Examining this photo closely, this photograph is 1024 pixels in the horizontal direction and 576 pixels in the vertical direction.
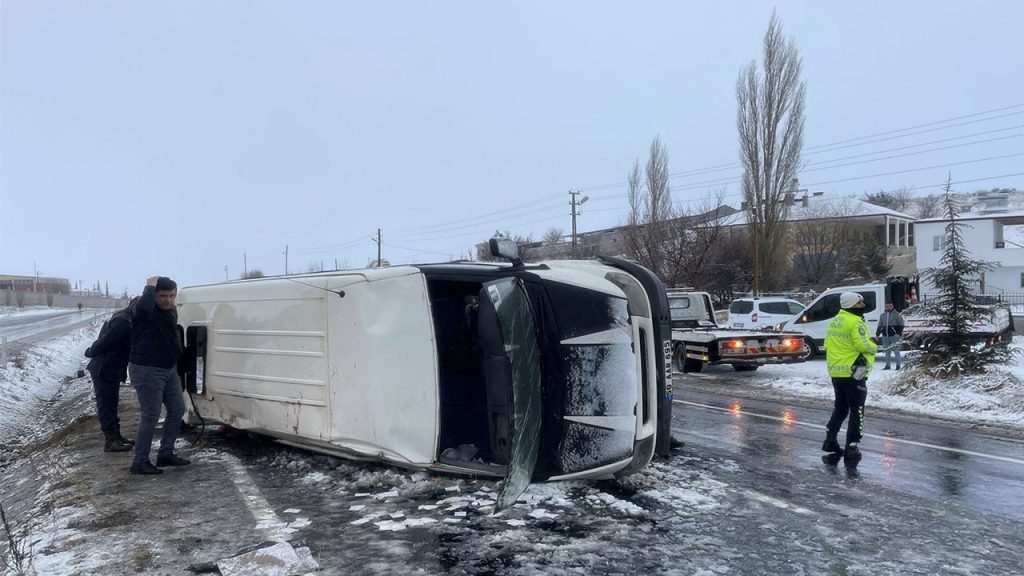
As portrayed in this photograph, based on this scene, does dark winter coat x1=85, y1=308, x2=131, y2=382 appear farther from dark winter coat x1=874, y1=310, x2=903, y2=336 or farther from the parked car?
the parked car

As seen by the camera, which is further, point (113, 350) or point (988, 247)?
point (988, 247)

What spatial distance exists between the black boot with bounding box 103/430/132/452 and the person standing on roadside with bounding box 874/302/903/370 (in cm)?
1391

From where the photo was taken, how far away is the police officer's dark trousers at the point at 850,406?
6770 millimetres

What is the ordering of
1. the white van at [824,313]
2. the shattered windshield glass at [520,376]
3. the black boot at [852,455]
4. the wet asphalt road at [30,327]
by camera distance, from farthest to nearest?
the wet asphalt road at [30,327], the white van at [824,313], the black boot at [852,455], the shattered windshield glass at [520,376]

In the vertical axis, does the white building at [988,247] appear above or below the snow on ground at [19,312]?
above

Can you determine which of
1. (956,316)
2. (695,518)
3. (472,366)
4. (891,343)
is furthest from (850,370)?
(891,343)

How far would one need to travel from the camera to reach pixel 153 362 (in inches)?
245

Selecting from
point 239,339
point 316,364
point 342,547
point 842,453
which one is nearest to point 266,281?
point 239,339

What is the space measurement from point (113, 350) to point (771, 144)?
3036 cm

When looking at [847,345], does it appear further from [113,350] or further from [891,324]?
[891,324]

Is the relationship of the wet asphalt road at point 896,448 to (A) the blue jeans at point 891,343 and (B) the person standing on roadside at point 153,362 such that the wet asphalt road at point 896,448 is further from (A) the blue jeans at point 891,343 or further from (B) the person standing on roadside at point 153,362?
(B) the person standing on roadside at point 153,362

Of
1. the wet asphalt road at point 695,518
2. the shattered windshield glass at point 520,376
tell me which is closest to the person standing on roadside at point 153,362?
the wet asphalt road at point 695,518

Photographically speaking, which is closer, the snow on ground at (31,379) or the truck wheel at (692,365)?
the snow on ground at (31,379)

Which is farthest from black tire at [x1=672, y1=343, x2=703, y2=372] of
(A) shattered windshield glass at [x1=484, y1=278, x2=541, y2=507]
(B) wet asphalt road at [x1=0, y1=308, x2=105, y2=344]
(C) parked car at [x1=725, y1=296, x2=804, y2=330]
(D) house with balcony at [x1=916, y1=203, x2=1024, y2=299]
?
(D) house with balcony at [x1=916, y1=203, x2=1024, y2=299]
